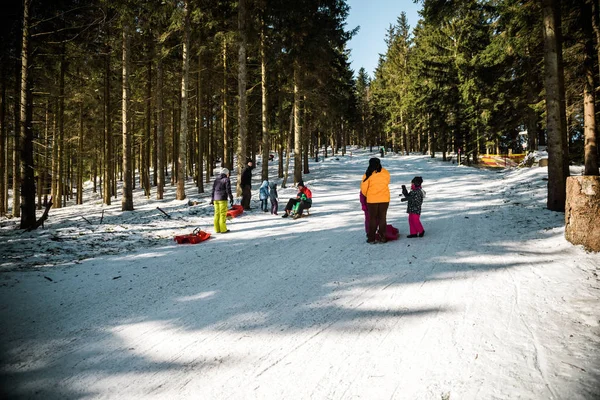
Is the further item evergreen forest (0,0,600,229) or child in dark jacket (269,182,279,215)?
child in dark jacket (269,182,279,215)

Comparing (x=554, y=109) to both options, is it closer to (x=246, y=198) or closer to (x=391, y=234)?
(x=391, y=234)

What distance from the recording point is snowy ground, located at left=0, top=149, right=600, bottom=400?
264cm

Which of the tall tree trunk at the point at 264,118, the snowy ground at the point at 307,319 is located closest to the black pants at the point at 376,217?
the snowy ground at the point at 307,319

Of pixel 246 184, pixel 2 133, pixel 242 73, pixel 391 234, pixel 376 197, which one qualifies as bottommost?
pixel 391 234

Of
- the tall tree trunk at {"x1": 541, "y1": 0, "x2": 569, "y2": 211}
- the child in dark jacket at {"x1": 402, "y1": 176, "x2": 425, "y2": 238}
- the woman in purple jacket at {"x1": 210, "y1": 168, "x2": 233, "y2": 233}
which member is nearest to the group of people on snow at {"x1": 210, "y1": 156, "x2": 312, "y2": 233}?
the woman in purple jacket at {"x1": 210, "y1": 168, "x2": 233, "y2": 233}

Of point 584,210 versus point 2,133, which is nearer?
point 584,210

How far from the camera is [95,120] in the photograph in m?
23.6

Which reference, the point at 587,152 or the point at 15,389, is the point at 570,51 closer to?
the point at 587,152

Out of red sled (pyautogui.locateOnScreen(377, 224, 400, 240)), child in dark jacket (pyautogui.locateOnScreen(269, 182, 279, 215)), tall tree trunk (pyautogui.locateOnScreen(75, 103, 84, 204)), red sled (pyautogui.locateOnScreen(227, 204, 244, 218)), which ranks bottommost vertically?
red sled (pyautogui.locateOnScreen(377, 224, 400, 240))

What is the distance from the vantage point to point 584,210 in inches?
223

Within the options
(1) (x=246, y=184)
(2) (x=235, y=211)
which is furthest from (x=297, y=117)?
(2) (x=235, y=211)

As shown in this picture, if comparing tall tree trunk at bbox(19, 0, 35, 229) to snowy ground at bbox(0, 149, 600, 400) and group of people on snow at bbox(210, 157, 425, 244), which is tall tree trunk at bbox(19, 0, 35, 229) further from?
group of people on snow at bbox(210, 157, 425, 244)

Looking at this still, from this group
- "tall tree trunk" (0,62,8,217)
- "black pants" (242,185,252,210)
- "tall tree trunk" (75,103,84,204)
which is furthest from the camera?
"tall tree trunk" (75,103,84,204)

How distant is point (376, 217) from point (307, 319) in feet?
13.3
